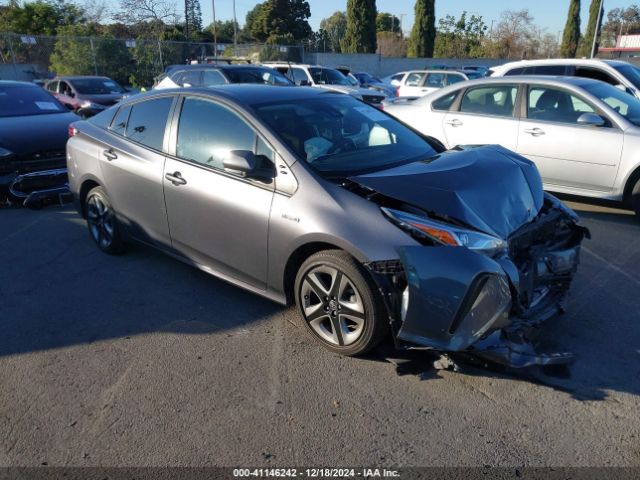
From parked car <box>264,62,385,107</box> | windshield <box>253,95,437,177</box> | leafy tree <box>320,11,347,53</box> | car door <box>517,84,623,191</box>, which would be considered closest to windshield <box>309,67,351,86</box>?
parked car <box>264,62,385,107</box>

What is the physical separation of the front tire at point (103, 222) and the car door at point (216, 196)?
105 cm

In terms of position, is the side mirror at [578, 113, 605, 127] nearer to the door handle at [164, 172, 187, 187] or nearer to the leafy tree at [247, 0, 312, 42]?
the door handle at [164, 172, 187, 187]

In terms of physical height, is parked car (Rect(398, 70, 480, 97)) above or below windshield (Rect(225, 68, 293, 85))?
below

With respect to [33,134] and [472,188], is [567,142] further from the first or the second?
[33,134]

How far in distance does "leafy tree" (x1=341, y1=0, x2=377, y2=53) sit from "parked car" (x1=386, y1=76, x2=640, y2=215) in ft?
113

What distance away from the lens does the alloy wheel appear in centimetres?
330

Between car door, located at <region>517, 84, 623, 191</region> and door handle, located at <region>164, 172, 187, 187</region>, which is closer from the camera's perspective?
door handle, located at <region>164, 172, 187, 187</region>

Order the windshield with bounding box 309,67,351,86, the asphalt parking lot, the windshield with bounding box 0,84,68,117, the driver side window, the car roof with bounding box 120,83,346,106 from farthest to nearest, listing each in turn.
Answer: the windshield with bounding box 309,67,351,86
the windshield with bounding box 0,84,68,117
the car roof with bounding box 120,83,346,106
the driver side window
the asphalt parking lot

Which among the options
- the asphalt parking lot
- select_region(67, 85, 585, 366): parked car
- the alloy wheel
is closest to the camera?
the asphalt parking lot

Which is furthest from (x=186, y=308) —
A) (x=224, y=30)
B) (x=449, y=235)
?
(x=224, y=30)

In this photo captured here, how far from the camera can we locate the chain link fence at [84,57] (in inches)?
909

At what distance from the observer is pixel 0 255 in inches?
219

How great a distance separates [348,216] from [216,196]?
1.19m

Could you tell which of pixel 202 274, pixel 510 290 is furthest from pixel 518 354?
pixel 202 274
